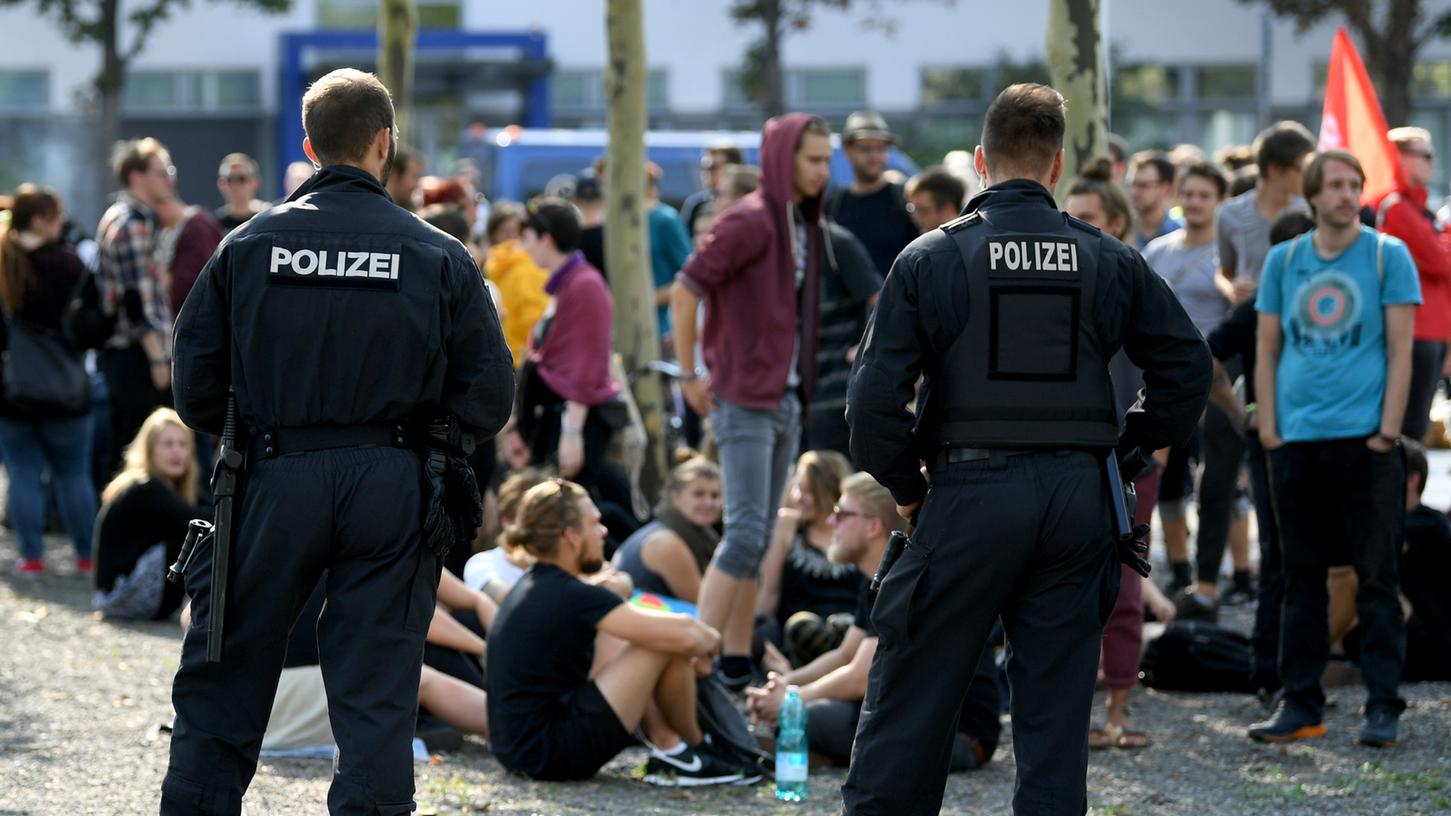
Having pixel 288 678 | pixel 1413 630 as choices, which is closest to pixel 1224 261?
pixel 1413 630

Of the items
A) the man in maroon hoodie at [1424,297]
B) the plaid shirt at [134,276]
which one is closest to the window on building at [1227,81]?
the plaid shirt at [134,276]

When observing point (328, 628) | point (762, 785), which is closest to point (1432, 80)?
point (762, 785)

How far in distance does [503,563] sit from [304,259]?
12.2 feet

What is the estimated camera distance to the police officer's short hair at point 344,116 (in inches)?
181

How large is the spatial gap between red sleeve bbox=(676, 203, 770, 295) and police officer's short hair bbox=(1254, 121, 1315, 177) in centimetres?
234

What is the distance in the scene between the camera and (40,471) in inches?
447

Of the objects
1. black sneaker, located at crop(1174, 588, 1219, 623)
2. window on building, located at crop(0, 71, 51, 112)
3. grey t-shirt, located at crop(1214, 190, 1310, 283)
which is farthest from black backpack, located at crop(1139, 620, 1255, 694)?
window on building, located at crop(0, 71, 51, 112)

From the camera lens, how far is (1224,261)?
8.94 m

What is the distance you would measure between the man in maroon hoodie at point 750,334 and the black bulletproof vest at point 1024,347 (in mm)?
3141

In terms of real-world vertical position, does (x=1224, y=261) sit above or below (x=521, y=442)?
above

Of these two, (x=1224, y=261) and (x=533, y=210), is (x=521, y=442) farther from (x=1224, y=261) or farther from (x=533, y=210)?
(x=1224, y=261)

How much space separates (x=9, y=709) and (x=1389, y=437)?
5.20 meters

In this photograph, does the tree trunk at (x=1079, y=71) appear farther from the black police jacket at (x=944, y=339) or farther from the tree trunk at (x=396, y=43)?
the tree trunk at (x=396, y=43)

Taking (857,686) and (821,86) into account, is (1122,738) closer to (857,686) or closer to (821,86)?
(857,686)
